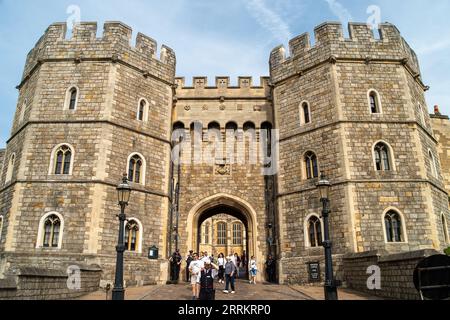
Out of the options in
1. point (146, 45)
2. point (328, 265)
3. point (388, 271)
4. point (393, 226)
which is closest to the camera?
point (328, 265)

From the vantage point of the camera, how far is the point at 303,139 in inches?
631

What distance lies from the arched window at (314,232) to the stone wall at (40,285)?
27.9ft

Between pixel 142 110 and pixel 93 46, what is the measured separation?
3560 millimetres

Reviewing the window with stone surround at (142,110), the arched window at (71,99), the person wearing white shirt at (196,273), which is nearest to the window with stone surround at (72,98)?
the arched window at (71,99)

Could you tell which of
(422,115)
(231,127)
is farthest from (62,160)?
(422,115)

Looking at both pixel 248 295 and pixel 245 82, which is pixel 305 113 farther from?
pixel 248 295

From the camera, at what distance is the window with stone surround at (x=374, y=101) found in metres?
15.4

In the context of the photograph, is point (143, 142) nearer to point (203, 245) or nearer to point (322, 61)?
point (322, 61)

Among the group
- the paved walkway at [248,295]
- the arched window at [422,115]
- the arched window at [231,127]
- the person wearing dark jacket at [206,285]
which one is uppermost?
the arched window at [231,127]

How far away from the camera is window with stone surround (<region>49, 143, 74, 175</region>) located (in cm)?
1461

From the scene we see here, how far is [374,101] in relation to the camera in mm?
15602

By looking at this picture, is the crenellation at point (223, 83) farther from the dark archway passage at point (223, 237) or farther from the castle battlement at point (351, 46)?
the dark archway passage at point (223, 237)

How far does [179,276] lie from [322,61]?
11.7 meters

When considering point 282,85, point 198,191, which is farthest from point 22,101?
point 282,85
